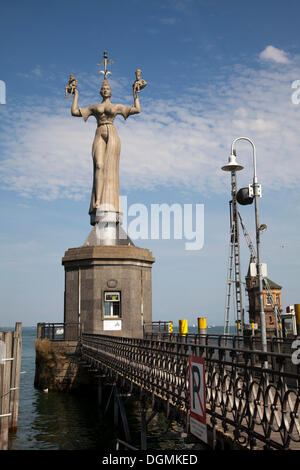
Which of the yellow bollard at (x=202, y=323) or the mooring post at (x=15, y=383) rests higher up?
the yellow bollard at (x=202, y=323)

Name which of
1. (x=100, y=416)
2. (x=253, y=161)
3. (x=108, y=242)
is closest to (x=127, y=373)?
(x=100, y=416)

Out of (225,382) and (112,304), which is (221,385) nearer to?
(225,382)

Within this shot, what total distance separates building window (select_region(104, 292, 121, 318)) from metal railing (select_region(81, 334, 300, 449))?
5.41 metres

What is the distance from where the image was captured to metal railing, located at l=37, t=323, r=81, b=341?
26312mm

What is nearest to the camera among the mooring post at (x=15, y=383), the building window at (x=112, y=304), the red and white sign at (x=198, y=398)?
the red and white sign at (x=198, y=398)

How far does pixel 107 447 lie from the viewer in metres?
15.8

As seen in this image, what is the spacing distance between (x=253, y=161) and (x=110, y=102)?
49.8 ft

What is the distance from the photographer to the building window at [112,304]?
26.5 m

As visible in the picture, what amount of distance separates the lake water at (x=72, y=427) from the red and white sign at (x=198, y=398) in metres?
5.03

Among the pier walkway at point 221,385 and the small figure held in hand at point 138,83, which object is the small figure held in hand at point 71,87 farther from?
the pier walkway at point 221,385

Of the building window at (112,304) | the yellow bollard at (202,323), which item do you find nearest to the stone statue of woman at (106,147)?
the building window at (112,304)

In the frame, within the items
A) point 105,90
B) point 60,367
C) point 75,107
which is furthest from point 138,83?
point 60,367

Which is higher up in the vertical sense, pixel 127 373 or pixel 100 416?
pixel 127 373
